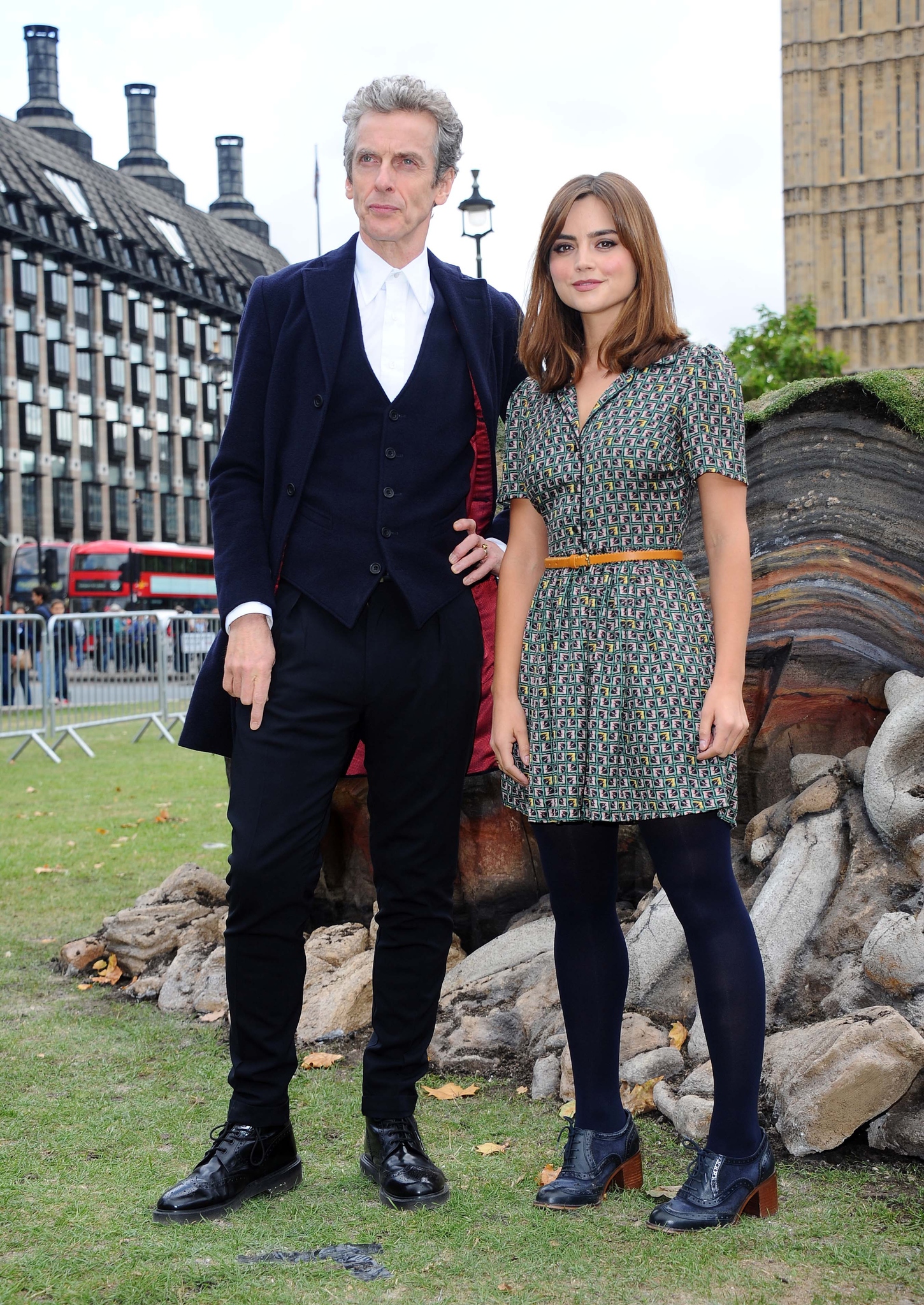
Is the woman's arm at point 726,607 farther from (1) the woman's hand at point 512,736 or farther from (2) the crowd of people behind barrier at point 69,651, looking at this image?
(2) the crowd of people behind barrier at point 69,651

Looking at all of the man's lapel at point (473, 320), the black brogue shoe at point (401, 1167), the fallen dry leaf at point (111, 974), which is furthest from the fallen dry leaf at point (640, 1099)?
the fallen dry leaf at point (111, 974)

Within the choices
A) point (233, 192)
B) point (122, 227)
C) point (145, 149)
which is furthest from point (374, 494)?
point (233, 192)

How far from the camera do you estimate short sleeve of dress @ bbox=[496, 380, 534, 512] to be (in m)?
2.95

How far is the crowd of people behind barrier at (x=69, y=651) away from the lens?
42.3 ft

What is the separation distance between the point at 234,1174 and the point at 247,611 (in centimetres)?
119

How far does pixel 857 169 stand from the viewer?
5959 centimetres

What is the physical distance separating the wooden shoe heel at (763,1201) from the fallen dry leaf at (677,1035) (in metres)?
0.79

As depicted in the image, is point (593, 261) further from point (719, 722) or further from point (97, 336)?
point (97, 336)

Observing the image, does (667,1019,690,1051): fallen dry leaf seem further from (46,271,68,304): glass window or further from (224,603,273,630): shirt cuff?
(46,271,68,304): glass window

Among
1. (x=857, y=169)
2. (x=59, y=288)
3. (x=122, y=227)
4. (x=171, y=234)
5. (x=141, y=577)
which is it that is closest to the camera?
(x=141, y=577)

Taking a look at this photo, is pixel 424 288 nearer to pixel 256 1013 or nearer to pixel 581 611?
pixel 581 611

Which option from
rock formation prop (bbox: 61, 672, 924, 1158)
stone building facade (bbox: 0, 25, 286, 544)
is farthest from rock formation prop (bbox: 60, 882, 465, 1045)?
stone building facade (bbox: 0, 25, 286, 544)

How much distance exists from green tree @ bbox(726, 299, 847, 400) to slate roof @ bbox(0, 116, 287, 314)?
38.2 meters

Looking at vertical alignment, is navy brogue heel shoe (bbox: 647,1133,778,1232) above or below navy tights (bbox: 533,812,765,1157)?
below
